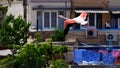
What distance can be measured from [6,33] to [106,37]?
1547cm

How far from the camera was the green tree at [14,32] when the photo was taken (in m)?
27.6

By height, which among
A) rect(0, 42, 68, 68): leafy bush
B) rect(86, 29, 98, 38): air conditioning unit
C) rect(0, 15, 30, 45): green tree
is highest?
rect(0, 15, 30, 45): green tree

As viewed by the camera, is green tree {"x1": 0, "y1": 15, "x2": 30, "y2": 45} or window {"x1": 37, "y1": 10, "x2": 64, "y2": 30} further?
window {"x1": 37, "y1": 10, "x2": 64, "y2": 30}

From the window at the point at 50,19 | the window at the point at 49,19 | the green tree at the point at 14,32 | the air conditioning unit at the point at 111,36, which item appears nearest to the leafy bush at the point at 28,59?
the green tree at the point at 14,32

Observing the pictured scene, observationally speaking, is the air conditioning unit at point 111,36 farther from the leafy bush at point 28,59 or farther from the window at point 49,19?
the leafy bush at point 28,59

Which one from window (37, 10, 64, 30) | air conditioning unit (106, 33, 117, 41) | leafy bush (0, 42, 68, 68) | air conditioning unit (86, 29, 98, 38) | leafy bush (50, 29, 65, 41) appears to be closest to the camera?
leafy bush (0, 42, 68, 68)

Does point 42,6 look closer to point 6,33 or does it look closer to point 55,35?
point 55,35

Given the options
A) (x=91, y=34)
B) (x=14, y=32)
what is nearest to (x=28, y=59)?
(x=14, y=32)

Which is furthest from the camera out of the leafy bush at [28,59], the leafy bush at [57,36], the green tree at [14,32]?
the leafy bush at [57,36]

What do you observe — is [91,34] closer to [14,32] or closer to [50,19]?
[50,19]

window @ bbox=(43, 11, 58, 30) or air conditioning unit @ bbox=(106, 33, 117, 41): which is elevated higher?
window @ bbox=(43, 11, 58, 30)

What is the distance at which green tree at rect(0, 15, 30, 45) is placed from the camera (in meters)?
27.6

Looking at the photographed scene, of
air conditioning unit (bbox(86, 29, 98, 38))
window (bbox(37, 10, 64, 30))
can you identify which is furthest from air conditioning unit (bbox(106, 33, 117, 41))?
window (bbox(37, 10, 64, 30))

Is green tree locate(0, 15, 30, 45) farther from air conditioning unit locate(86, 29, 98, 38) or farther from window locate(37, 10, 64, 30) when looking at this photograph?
window locate(37, 10, 64, 30)
